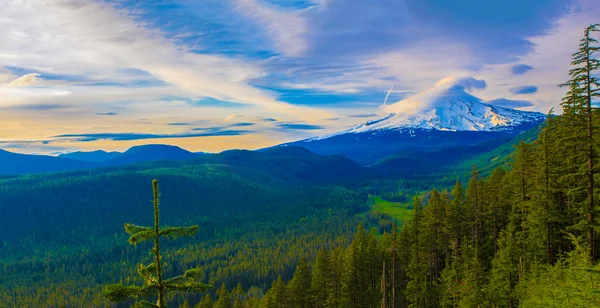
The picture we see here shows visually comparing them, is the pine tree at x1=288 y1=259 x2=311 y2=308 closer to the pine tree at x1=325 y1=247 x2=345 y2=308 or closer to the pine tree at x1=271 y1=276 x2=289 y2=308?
the pine tree at x1=271 y1=276 x2=289 y2=308

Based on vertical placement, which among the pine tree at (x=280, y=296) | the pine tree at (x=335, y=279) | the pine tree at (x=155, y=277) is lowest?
the pine tree at (x=280, y=296)

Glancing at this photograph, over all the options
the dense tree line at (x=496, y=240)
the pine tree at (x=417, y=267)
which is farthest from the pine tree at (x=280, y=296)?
the pine tree at (x=417, y=267)

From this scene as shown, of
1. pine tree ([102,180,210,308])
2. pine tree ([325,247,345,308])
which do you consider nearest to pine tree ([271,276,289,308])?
pine tree ([325,247,345,308])

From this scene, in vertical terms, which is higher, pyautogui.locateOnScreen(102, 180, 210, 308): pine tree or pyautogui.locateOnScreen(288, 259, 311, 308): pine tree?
pyautogui.locateOnScreen(102, 180, 210, 308): pine tree

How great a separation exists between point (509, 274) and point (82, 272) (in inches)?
7195

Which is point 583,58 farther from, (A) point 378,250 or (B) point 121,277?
(B) point 121,277

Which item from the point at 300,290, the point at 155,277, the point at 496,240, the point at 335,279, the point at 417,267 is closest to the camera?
the point at 155,277

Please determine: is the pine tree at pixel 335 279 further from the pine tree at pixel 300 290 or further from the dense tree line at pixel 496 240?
the pine tree at pixel 300 290

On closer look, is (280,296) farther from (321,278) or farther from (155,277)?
(155,277)

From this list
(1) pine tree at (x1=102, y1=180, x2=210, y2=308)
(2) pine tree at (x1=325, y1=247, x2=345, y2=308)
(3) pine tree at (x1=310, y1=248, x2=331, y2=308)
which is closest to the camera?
(1) pine tree at (x1=102, y1=180, x2=210, y2=308)

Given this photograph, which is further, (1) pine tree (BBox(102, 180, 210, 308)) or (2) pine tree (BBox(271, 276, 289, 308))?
(2) pine tree (BBox(271, 276, 289, 308))

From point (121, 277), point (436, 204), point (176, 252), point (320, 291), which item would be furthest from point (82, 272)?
point (436, 204)

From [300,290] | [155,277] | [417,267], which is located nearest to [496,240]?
[417,267]

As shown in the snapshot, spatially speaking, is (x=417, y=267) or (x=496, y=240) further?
(x=417, y=267)
